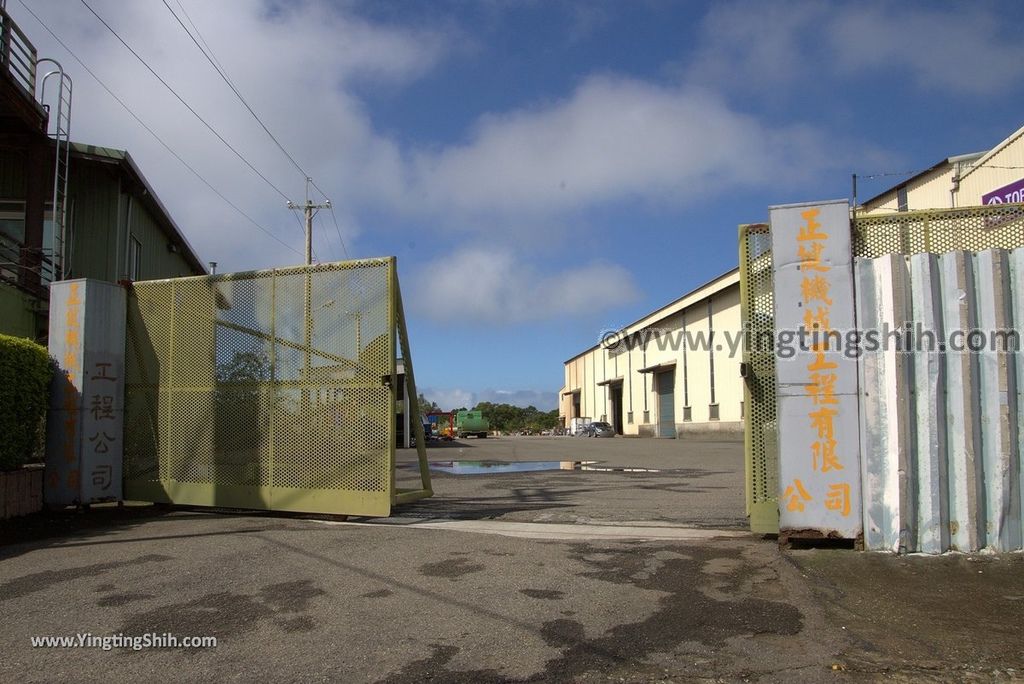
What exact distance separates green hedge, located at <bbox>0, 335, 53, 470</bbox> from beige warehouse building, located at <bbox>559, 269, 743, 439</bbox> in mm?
29455

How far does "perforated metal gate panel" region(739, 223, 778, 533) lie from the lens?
6.84m

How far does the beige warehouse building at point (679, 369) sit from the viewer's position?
1816 inches

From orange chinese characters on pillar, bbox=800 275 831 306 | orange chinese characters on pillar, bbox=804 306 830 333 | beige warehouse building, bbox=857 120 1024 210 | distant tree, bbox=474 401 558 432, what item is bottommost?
distant tree, bbox=474 401 558 432

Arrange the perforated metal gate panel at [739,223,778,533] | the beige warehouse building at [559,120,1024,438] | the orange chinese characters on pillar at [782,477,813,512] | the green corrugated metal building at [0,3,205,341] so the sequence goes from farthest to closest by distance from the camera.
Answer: the beige warehouse building at [559,120,1024,438]
the green corrugated metal building at [0,3,205,341]
the perforated metal gate panel at [739,223,778,533]
the orange chinese characters on pillar at [782,477,813,512]

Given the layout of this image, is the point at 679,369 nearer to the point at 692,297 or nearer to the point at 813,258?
the point at 692,297

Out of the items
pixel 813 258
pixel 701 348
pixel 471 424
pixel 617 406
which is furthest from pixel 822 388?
pixel 471 424

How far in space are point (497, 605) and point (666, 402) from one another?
171 ft

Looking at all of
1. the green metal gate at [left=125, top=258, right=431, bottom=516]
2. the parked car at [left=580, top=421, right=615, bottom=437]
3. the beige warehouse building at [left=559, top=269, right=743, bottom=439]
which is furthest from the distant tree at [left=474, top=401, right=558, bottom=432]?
the green metal gate at [left=125, top=258, right=431, bottom=516]

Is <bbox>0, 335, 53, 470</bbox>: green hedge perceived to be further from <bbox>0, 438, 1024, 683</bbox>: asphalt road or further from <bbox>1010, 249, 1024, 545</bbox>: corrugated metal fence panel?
<bbox>1010, 249, 1024, 545</bbox>: corrugated metal fence panel

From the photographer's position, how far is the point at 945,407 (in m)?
6.12

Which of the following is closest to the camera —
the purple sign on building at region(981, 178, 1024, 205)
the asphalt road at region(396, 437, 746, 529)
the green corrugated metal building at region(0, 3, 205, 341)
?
the asphalt road at region(396, 437, 746, 529)

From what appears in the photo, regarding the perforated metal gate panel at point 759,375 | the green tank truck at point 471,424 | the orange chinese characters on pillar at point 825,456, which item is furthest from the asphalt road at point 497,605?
the green tank truck at point 471,424

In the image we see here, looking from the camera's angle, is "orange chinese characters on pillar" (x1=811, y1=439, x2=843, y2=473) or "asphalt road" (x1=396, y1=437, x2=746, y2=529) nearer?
"orange chinese characters on pillar" (x1=811, y1=439, x2=843, y2=473)

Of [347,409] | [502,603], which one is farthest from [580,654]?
[347,409]
